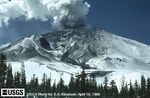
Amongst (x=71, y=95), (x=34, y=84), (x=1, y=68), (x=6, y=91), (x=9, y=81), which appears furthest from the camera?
(x=34, y=84)

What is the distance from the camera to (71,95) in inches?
6437

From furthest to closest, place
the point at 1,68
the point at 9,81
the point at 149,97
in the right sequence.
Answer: the point at 9,81, the point at 149,97, the point at 1,68

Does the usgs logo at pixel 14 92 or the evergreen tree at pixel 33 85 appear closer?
the usgs logo at pixel 14 92

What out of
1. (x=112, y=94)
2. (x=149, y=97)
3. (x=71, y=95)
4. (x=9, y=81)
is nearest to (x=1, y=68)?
(x=149, y=97)

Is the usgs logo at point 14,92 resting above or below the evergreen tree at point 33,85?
below

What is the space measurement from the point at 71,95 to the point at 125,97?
3006cm

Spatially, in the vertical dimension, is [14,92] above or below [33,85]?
below

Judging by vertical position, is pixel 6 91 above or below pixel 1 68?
below

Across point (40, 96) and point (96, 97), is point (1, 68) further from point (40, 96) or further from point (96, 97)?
point (40, 96)

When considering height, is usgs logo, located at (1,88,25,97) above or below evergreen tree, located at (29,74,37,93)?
below

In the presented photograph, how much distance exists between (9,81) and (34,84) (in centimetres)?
5666

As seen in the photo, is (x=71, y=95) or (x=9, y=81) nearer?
(x=9, y=81)

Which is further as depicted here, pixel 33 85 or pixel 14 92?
pixel 33 85

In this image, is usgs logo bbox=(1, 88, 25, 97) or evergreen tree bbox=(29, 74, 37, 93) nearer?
usgs logo bbox=(1, 88, 25, 97)
